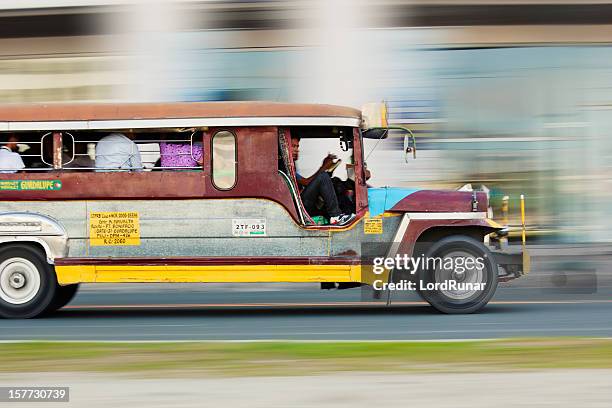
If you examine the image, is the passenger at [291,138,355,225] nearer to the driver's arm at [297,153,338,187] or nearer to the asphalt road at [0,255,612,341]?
the driver's arm at [297,153,338,187]

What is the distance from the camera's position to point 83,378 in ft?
23.7

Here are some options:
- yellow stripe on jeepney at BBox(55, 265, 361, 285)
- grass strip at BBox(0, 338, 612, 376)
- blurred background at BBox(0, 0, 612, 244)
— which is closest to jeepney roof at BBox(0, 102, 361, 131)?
yellow stripe on jeepney at BBox(55, 265, 361, 285)

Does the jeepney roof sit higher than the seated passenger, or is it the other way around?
the jeepney roof

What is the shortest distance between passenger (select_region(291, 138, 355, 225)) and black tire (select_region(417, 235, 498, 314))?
0.99 m

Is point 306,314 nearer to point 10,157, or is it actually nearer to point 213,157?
point 213,157

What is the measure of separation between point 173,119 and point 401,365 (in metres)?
4.66

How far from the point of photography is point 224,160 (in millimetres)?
11336

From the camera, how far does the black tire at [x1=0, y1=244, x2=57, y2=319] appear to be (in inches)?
454

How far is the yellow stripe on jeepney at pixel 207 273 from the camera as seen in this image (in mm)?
11242

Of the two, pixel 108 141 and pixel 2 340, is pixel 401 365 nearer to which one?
pixel 2 340

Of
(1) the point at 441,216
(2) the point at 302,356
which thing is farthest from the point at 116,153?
(2) the point at 302,356

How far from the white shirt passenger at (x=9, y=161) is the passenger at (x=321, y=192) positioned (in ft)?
9.52

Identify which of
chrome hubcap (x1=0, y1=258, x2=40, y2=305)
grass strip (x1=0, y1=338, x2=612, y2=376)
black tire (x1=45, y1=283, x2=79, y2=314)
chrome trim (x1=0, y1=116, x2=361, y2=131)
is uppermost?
chrome trim (x1=0, y1=116, x2=361, y2=131)

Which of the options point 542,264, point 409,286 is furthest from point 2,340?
point 542,264
